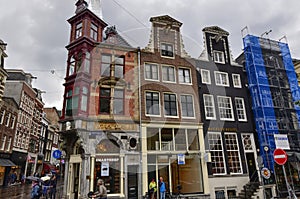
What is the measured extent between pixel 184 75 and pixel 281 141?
10788 mm

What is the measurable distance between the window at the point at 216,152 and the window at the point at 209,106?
5.37 ft

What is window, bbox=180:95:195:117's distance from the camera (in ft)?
61.8

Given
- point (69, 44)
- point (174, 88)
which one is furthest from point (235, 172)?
→ point (69, 44)

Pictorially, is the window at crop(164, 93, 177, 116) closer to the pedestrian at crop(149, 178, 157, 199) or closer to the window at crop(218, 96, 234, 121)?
the window at crop(218, 96, 234, 121)

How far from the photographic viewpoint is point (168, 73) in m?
19.6

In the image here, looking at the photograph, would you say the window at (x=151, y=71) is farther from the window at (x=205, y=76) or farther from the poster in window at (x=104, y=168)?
the poster in window at (x=104, y=168)

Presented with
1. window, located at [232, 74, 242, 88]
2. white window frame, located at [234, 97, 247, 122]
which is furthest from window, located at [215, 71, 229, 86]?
white window frame, located at [234, 97, 247, 122]

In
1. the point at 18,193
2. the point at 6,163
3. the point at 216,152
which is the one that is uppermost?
the point at 216,152

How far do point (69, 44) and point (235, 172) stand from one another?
1755 centimetres

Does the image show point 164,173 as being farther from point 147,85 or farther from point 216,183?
point 147,85

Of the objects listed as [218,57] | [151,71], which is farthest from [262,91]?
[151,71]

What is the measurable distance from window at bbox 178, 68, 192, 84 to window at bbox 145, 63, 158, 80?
2.32 metres

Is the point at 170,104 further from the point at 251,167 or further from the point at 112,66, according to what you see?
the point at 251,167

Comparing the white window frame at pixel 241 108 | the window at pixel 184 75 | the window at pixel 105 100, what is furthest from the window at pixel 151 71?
the white window frame at pixel 241 108
